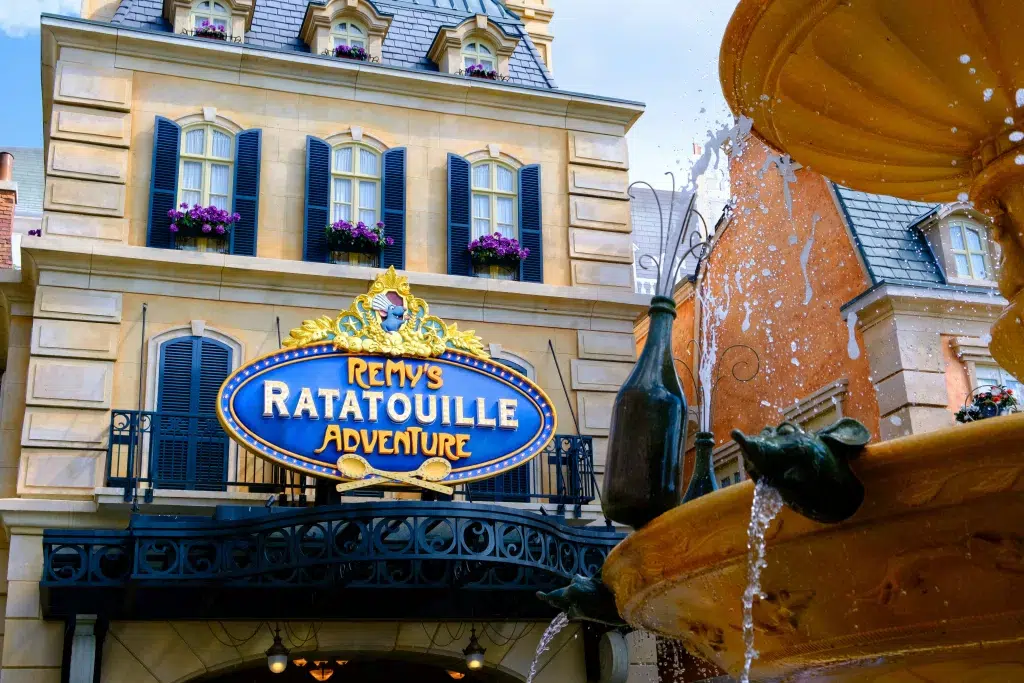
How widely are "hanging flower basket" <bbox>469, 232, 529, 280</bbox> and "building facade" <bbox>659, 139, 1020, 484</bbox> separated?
9.51 feet

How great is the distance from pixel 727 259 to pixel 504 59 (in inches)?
215

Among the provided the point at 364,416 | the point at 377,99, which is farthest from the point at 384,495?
the point at 377,99

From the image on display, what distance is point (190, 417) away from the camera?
16062 millimetres

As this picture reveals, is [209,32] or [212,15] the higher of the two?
[212,15]

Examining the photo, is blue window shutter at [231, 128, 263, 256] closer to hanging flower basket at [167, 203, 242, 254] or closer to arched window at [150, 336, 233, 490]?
hanging flower basket at [167, 203, 242, 254]

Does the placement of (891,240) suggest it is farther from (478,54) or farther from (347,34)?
(347,34)

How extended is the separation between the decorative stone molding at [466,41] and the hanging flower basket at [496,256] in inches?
124

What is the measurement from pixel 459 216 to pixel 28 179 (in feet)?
82.5

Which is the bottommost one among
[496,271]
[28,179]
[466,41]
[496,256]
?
[496,271]

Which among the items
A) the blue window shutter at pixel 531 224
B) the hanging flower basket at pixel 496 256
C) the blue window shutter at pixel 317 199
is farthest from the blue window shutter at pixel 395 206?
the blue window shutter at pixel 531 224

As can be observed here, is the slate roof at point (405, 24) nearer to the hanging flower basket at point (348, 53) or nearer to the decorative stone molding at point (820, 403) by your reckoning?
the hanging flower basket at point (348, 53)

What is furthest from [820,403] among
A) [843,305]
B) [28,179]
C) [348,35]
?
[28,179]

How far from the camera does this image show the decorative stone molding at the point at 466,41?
20.5m

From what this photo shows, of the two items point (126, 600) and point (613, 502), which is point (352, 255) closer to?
point (126, 600)
